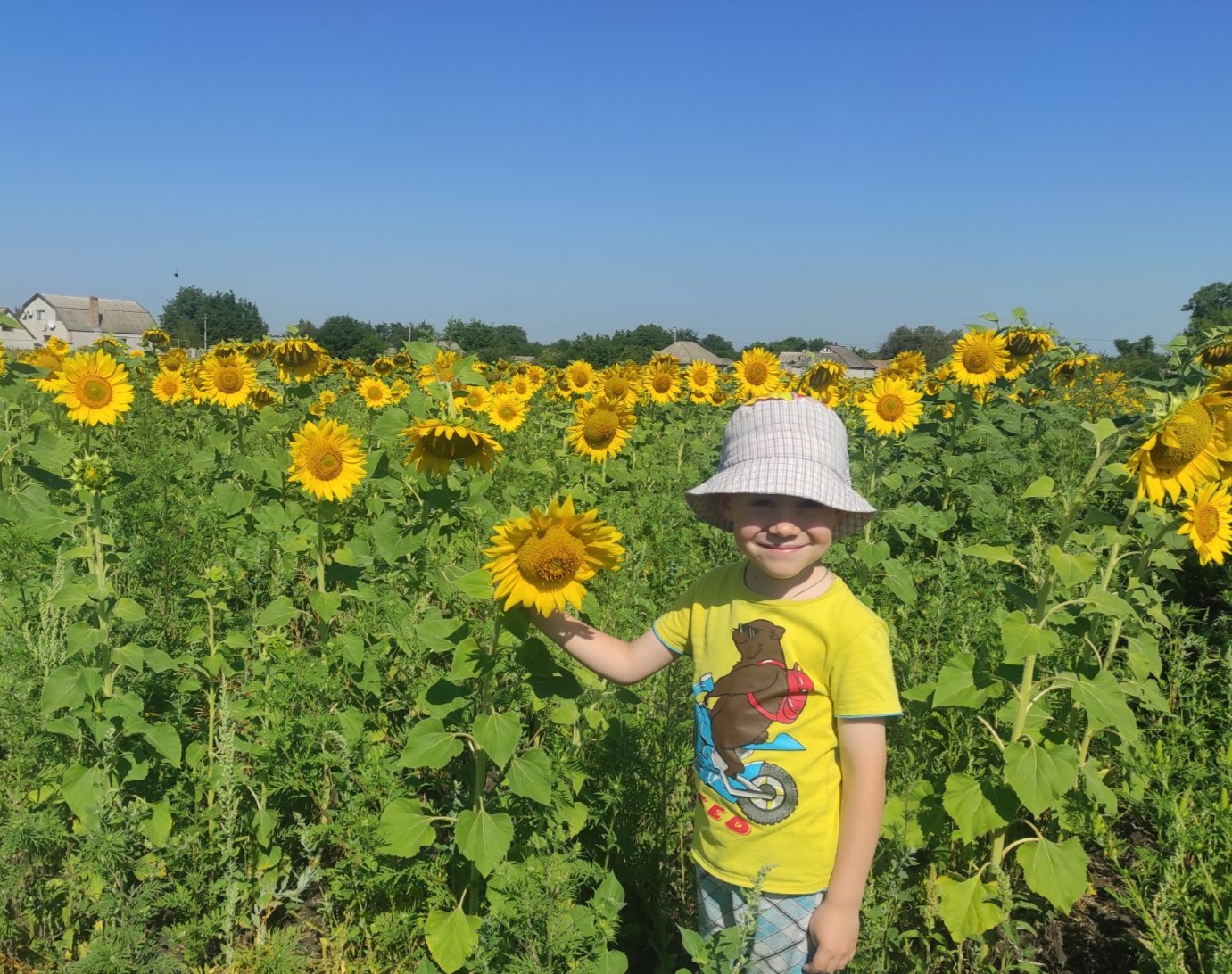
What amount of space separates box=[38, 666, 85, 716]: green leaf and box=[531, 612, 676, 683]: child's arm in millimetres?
1426

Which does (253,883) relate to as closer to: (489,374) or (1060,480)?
(1060,480)

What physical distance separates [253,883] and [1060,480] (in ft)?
17.9

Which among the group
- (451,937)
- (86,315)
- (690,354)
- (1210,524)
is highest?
(86,315)

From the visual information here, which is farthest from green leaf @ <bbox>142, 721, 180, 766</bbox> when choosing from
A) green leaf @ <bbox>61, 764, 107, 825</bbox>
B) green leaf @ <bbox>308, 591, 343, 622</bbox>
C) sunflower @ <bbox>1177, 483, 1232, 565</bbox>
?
sunflower @ <bbox>1177, 483, 1232, 565</bbox>

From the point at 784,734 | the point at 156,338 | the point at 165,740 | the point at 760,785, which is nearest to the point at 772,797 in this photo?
the point at 760,785

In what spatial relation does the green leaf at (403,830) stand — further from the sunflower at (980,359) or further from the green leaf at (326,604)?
the sunflower at (980,359)

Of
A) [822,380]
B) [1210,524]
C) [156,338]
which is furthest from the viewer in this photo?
[156,338]

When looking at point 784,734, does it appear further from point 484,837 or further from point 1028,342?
point 1028,342

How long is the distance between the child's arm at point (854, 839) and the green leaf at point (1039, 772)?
2.31 feet

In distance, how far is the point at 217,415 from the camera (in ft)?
22.2

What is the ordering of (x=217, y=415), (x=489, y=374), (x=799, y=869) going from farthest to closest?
(x=489, y=374)
(x=217, y=415)
(x=799, y=869)

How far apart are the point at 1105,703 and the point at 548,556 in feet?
5.09

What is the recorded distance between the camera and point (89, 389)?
4090 mm

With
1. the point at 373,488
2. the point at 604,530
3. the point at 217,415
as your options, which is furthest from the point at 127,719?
the point at 217,415
